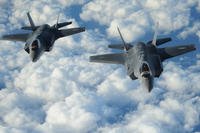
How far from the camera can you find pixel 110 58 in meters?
58.3

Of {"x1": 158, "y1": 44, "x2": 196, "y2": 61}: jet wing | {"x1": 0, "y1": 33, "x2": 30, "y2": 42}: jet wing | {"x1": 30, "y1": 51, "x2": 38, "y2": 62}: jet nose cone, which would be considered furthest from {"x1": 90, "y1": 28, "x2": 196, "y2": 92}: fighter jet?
{"x1": 0, "y1": 33, "x2": 30, "y2": 42}: jet wing

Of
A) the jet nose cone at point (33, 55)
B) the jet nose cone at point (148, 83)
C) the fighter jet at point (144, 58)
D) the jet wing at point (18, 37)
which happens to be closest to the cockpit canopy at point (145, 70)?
the fighter jet at point (144, 58)

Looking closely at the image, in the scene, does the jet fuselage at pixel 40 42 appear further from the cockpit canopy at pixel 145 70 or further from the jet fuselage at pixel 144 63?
the cockpit canopy at pixel 145 70

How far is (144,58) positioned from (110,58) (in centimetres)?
774

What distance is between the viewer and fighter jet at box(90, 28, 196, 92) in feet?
162

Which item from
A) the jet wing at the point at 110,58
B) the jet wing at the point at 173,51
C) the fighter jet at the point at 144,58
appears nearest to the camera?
the fighter jet at the point at 144,58

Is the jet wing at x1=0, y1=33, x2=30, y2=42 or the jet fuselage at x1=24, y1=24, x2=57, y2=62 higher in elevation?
the jet fuselage at x1=24, y1=24, x2=57, y2=62

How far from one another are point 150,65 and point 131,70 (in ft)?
10.3

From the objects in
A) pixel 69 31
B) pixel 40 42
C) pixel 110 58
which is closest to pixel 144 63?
pixel 110 58

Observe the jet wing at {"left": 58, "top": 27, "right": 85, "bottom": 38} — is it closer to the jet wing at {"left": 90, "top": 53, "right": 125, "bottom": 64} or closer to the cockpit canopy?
the jet wing at {"left": 90, "top": 53, "right": 125, "bottom": 64}

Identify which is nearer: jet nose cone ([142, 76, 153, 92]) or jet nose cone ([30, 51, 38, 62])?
jet nose cone ([142, 76, 153, 92])

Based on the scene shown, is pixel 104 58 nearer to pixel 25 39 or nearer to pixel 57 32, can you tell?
pixel 57 32

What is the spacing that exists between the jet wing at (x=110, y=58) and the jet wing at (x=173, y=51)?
18.5ft

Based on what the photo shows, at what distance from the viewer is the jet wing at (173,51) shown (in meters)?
56.7
